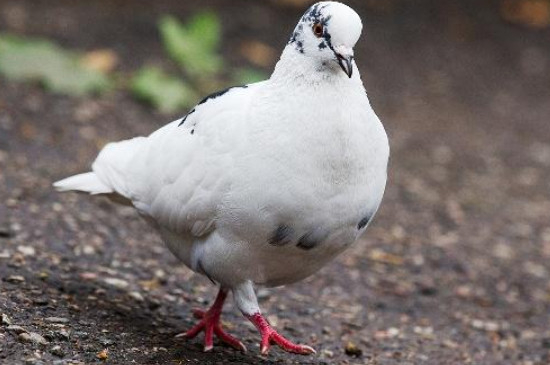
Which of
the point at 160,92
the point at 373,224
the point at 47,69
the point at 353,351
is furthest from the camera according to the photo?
the point at 160,92

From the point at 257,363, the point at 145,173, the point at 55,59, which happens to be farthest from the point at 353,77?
the point at 55,59

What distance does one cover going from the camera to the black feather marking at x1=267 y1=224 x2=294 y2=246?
3.93 metres

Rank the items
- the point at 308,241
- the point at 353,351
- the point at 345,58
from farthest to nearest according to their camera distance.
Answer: the point at 353,351
the point at 308,241
the point at 345,58

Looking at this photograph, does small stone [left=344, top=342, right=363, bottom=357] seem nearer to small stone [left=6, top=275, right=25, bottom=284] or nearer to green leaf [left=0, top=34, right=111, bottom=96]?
small stone [left=6, top=275, right=25, bottom=284]

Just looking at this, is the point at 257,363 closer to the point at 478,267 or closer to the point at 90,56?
the point at 478,267

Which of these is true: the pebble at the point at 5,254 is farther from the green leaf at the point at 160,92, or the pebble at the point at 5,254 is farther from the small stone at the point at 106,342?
the green leaf at the point at 160,92

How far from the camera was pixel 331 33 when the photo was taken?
12.4 ft

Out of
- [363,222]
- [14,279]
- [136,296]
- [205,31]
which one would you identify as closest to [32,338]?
[14,279]

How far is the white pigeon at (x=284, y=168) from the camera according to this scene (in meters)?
3.87

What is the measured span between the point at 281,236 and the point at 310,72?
2.11ft

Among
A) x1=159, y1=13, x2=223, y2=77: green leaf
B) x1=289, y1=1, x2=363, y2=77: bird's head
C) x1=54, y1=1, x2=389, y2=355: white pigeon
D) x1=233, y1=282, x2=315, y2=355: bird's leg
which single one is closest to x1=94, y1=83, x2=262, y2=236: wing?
x1=54, y1=1, x2=389, y2=355: white pigeon

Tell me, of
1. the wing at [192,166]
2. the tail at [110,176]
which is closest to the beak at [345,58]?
the wing at [192,166]

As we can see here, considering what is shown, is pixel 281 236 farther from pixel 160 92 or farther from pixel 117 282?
pixel 160 92

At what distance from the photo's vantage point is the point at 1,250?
17.0 ft
